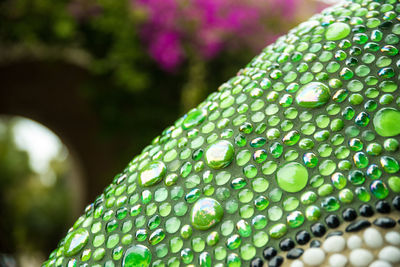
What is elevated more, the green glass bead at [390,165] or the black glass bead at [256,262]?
the black glass bead at [256,262]

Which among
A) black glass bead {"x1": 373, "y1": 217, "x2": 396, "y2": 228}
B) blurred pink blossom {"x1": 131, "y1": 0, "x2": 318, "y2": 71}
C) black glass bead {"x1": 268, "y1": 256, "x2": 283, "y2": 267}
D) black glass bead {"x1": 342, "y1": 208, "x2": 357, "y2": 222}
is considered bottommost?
black glass bead {"x1": 373, "y1": 217, "x2": 396, "y2": 228}

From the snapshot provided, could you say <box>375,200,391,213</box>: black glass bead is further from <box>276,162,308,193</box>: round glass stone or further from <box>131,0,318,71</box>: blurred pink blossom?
<box>131,0,318,71</box>: blurred pink blossom

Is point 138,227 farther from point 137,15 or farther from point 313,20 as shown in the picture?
point 137,15

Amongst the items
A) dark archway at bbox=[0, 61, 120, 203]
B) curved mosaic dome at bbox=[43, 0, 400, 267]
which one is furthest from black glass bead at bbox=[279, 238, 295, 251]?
dark archway at bbox=[0, 61, 120, 203]

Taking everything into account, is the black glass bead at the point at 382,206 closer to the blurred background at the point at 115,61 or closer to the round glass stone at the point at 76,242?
the round glass stone at the point at 76,242

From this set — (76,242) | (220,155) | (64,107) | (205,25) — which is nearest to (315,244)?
(220,155)

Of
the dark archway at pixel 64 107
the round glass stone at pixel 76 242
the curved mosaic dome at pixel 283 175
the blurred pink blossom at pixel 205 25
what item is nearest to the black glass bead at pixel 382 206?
the curved mosaic dome at pixel 283 175

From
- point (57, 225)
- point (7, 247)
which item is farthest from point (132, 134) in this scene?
point (57, 225)
